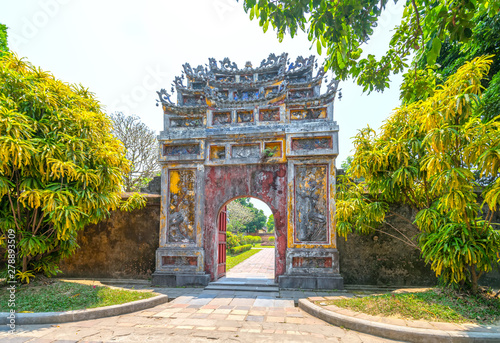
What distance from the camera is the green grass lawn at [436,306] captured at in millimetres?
4184

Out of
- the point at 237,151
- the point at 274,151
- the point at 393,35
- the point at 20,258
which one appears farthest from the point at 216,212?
the point at 393,35

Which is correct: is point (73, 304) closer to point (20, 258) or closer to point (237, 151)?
point (20, 258)

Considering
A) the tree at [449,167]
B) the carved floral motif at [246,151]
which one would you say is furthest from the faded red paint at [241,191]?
the tree at [449,167]

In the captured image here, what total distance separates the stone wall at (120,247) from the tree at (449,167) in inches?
219

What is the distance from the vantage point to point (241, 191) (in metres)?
7.86

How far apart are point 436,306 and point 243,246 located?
18364mm

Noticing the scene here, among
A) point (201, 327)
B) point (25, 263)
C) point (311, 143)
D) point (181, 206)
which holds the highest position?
point (311, 143)

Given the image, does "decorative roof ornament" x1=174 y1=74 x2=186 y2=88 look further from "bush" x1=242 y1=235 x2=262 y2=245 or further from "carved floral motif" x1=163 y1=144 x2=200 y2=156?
"bush" x1=242 y1=235 x2=262 y2=245

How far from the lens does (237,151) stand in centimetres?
806

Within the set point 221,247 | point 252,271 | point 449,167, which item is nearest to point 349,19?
point 449,167

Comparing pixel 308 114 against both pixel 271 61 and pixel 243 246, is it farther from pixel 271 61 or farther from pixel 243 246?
pixel 243 246

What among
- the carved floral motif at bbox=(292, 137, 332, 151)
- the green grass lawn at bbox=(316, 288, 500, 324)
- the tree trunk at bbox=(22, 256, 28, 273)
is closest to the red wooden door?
the carved floral motif at bbox=(292, 137, 332, 151)

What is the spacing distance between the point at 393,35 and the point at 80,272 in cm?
940

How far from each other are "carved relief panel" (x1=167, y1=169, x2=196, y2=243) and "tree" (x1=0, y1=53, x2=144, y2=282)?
191 centimetres
